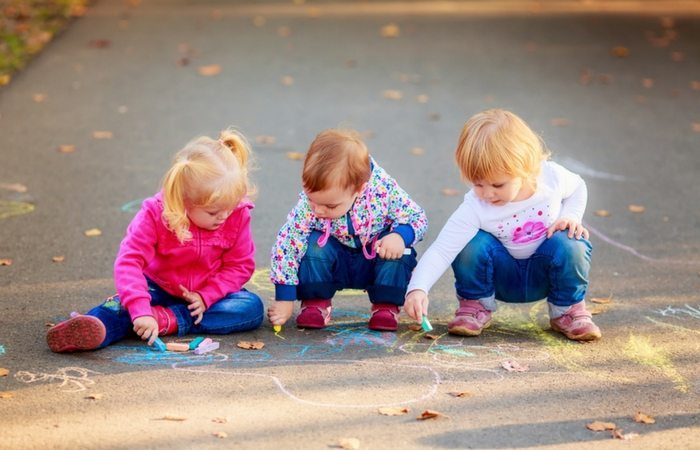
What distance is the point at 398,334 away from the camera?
440 centimetres

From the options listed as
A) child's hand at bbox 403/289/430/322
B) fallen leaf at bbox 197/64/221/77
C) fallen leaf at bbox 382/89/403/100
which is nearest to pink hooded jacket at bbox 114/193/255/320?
child's hand at bbox 403/289/430/322

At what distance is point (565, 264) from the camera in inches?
167

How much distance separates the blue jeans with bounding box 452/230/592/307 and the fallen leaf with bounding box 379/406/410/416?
0.91 m

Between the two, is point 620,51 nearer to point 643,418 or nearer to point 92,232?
point 92,232

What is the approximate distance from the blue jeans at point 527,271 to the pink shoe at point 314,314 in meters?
0.57

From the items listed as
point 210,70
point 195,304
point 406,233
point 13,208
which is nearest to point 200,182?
point 195,304

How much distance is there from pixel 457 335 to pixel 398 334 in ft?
0.81

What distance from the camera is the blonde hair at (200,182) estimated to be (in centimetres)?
412

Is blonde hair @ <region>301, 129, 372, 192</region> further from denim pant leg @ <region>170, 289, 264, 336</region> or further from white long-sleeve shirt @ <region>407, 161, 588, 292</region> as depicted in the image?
denim pant leg @ <region>170, 289, 264, 336</region>

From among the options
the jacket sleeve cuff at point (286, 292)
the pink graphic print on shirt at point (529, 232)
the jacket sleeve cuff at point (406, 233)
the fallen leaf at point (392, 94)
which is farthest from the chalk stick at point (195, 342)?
the fallen leaf at point (392, 94)

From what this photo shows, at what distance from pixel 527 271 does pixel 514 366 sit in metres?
0.49

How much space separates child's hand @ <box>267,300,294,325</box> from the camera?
438cm

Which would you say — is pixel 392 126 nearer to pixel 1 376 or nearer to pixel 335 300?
pixel 335 300

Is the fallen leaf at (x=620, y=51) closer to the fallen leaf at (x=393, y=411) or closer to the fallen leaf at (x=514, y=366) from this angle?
the fallen leaf at (x=514, y=366)
